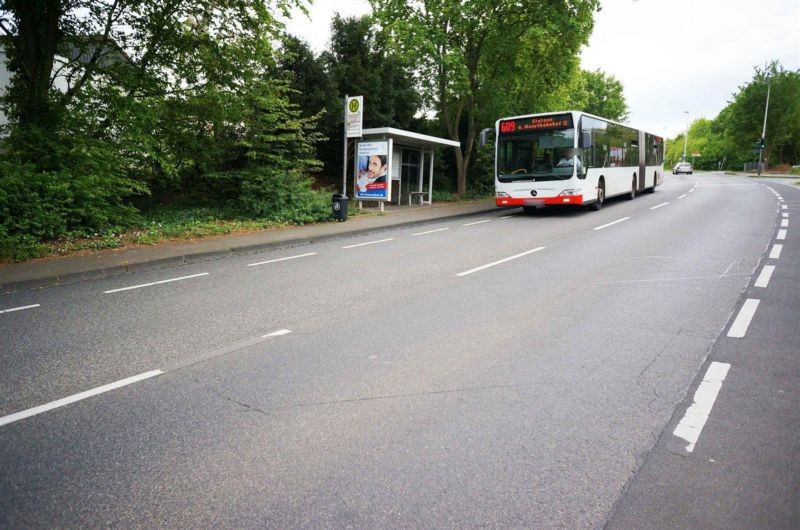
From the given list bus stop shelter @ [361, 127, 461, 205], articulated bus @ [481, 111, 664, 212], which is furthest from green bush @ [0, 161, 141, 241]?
articulated bus @ [481, 111, 664, 212]

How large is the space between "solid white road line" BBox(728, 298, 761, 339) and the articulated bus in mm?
10859

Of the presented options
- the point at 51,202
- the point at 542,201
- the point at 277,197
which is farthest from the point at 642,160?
the point at 51,202

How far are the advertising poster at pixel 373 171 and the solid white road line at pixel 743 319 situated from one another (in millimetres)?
13646

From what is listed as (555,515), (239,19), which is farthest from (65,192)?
(555,515)

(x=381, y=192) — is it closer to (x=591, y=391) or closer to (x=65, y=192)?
(x=65, y=192)

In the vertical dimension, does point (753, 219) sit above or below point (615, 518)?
above

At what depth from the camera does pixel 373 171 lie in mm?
18938

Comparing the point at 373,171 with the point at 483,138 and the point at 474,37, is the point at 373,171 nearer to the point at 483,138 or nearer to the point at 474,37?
the point at 483,138

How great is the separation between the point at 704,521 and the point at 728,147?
92877 mm

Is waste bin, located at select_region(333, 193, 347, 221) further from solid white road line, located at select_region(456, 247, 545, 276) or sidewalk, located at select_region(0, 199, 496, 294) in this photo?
solid white road line, located at select_region(456, 247, 545, 276)

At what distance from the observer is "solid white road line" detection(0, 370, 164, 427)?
3.40 m

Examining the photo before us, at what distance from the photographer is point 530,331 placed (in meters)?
5.17

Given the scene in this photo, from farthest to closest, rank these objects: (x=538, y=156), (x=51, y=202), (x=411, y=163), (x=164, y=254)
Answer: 1. (x=411, y=163)
2. (x=538, y=156)
3. (x=51, y=202)
4. (x=164, y=254)

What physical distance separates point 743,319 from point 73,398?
6321 millimetres
